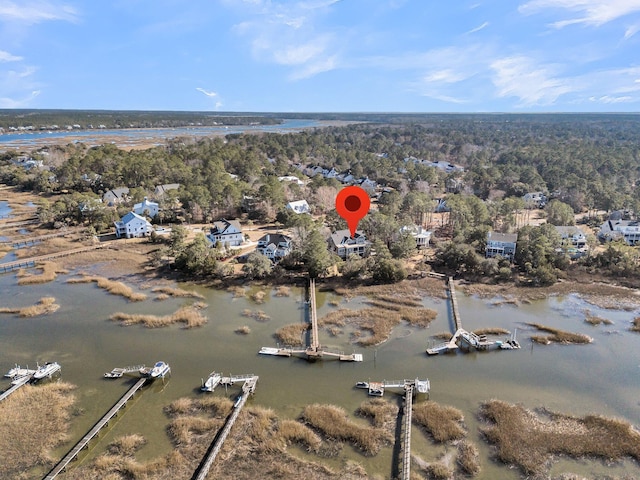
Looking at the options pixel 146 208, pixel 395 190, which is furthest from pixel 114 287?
pixel 395 190

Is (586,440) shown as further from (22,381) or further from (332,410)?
(22,381)

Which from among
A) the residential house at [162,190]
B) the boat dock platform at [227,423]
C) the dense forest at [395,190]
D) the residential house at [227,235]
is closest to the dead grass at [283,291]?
the dense forest at [395,190]

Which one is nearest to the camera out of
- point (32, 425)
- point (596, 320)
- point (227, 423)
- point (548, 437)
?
point (548, 437)

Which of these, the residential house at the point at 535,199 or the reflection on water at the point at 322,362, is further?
the residential house at the point at 535,199

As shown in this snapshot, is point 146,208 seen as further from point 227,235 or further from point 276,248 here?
point 276,248

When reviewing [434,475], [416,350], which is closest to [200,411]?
[434,475]

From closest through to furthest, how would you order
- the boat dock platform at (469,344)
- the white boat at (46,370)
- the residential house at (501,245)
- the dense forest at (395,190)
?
the white boat at (46,370) → the boat dock platform at (469,344) → the dense forest at (395,190) → the residential house at (501,245)

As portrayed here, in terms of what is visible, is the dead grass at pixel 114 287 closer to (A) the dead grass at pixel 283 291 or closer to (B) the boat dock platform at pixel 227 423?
(A) the dead grass at pixel 283 291
